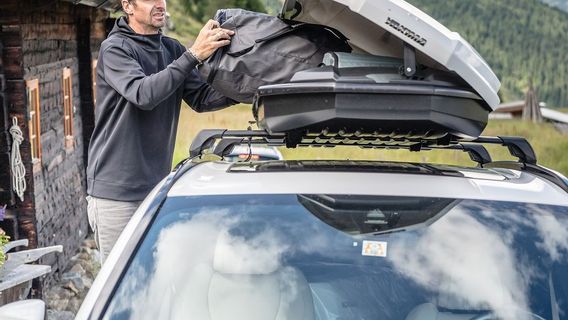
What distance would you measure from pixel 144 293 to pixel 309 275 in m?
0.58

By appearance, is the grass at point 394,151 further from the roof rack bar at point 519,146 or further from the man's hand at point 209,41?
the roof rack bar at point 519,146

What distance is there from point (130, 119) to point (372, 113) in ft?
4.97

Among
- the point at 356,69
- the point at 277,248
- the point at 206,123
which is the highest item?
the point at 356,69

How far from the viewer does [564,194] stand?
363 centimetres

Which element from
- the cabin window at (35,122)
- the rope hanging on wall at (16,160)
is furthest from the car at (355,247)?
the cabin window at (35,122)

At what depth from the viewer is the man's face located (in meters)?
5.02

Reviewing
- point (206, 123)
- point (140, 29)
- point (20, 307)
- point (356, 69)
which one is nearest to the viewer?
point (20, 307)

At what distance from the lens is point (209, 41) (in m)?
4.61

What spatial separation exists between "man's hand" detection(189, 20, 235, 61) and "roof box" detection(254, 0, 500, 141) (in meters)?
0.70

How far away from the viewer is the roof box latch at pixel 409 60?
3838 millimetres

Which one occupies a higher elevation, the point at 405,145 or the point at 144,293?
the point at 405,145

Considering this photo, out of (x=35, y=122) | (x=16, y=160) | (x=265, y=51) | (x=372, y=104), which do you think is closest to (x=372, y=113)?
(x=372, y=104)

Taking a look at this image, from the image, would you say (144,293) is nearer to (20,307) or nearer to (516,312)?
(20,307)

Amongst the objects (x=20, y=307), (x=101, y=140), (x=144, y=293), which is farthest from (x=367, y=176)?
(x=101, y=140)
